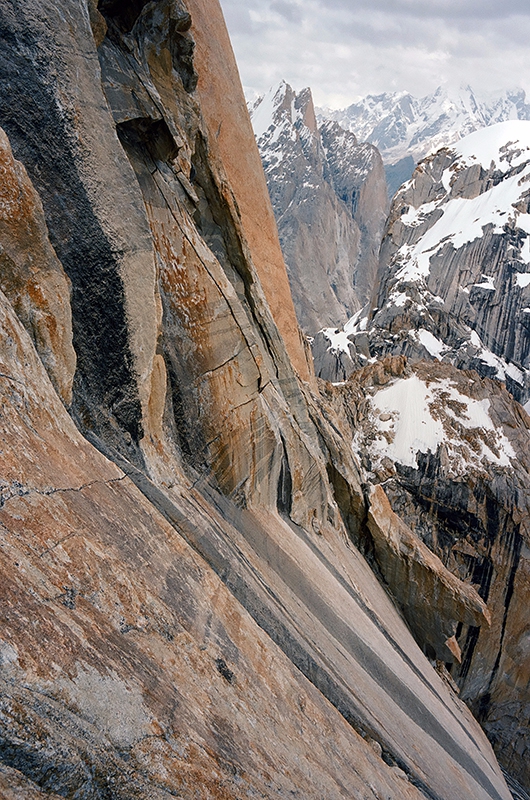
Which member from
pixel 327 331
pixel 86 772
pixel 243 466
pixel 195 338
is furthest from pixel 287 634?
pixel 327 331

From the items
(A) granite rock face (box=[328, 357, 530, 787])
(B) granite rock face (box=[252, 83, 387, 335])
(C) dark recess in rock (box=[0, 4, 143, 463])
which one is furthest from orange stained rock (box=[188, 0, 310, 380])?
(B) granite rock face (box=[252, 83, 387, 335])

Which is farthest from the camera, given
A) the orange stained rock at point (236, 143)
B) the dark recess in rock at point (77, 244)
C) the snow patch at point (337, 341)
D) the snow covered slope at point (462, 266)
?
the snow patch at point (337, 341)

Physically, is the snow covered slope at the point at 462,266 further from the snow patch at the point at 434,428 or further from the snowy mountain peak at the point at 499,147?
the snow patch at the point at 434,428

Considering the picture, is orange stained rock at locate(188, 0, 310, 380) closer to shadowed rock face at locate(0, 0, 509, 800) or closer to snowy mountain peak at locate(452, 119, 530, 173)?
shadowed rock face at locate(0, 0, 509, 800)

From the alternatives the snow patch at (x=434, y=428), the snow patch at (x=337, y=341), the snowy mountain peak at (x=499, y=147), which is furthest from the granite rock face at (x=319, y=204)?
the snow patch at (x=434, y=428)

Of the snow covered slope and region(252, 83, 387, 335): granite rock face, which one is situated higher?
region(252, 83, 387, 335): granite rock face

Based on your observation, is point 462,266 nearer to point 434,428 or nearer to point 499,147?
point 499,147
